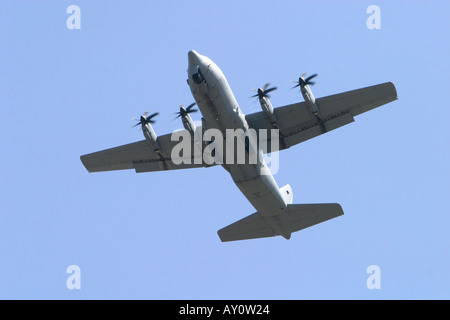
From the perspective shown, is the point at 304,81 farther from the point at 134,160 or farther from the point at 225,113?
the point at 134,160

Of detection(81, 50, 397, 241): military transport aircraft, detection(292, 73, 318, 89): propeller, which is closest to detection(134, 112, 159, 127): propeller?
detection(81, 50, 397, 241): military transport aircraft

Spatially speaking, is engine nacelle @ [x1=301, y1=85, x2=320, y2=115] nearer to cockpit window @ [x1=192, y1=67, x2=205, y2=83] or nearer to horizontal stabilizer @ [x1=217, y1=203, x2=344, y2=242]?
cockpit window @ [x1=192, y1=67, x2=205, y2=83]

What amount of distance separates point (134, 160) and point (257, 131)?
901 centimetres

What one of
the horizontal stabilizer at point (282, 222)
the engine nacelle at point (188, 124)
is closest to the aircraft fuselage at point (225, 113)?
the engine nacelle at point (188, 124)

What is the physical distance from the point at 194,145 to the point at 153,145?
2.60m

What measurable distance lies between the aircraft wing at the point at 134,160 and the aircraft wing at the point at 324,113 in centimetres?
590

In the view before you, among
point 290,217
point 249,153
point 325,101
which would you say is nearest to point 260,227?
point 290,217

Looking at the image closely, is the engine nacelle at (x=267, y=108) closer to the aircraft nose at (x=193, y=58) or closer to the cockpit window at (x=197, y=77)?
the cockpit window at (x=197, y=77)

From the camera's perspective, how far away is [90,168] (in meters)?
49.8

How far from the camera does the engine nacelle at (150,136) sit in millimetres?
46031

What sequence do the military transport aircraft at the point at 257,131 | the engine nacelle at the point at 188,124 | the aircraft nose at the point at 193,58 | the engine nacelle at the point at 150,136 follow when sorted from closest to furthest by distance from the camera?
the aircraft nose at the point at 193,58 → the military transport aircraft at the point at 257,131 → the engine nacelle at the point at 188,124 → the engine nacelle at the point at 150,136

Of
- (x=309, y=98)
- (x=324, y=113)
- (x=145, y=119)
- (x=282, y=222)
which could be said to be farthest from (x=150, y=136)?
(x=324, y=113)

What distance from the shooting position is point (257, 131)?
149 feet

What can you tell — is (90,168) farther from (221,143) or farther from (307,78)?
(307,78)
